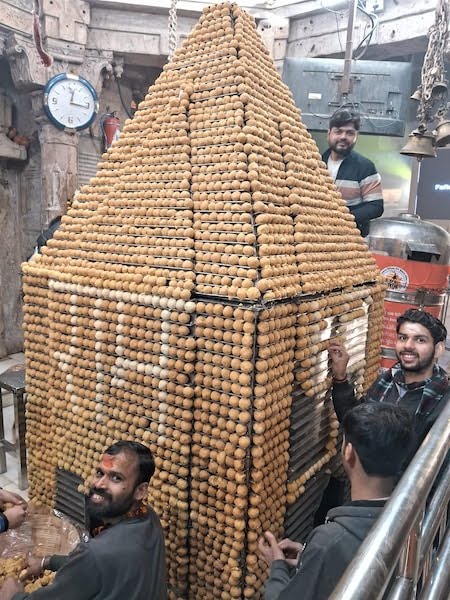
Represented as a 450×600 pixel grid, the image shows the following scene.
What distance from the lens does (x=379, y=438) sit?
186 centimetres

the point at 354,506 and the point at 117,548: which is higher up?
the point at 354,506

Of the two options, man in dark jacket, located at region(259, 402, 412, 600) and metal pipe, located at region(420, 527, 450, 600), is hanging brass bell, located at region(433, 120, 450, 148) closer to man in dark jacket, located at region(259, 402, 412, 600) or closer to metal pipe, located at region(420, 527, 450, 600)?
man in dark jacket, located at region(259, 402, 412, 600)

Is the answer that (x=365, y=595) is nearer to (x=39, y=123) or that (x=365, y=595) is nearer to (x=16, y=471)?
(x=16, y=471)

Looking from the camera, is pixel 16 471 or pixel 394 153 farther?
pixel 394 153

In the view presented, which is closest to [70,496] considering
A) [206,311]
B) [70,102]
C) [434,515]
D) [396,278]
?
[206,311]

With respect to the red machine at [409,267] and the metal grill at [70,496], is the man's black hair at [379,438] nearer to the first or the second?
the metal grill at [70,496]

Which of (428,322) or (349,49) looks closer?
(428,322)

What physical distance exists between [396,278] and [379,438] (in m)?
3.80

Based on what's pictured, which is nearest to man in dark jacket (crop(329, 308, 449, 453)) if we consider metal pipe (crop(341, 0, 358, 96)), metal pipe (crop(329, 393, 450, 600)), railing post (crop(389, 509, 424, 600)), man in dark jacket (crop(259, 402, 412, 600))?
man in dark jacket (crop(259, 402, 412, 600))

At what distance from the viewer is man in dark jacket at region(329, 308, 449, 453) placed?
8.91 feet

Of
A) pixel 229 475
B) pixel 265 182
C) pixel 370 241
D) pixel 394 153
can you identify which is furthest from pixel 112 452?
pixel 394 153

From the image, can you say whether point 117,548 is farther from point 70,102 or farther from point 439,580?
point 70,102

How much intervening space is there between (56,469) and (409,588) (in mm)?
2829

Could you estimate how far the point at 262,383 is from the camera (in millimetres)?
2459
